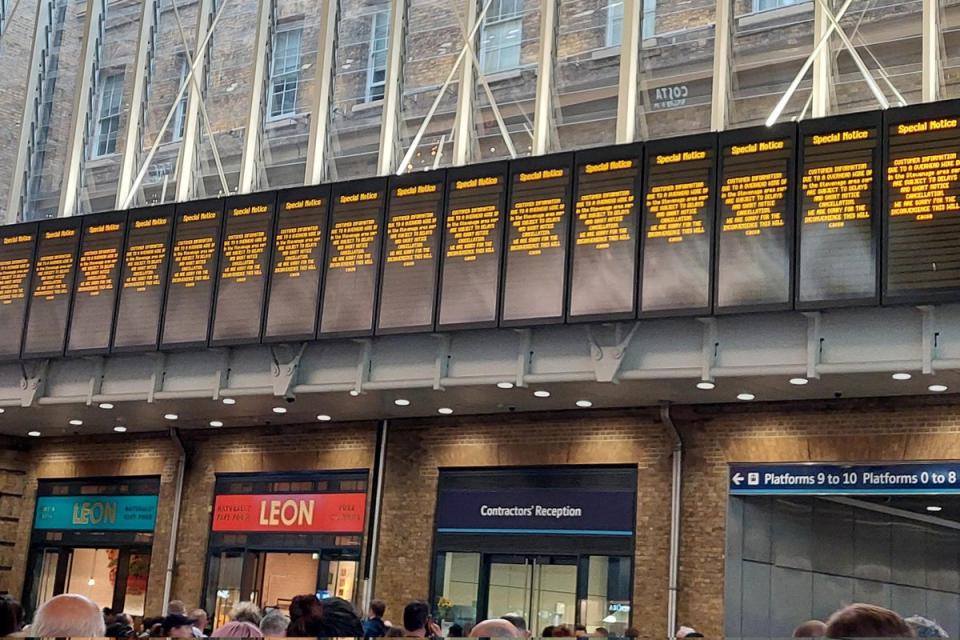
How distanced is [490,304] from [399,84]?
5.80 m

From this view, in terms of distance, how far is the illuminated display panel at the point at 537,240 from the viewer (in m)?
15.1

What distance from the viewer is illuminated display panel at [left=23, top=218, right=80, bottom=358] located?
1903cm

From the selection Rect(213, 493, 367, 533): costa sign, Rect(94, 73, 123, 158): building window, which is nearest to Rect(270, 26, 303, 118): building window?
Rect(94, 73, 123, 158): building window

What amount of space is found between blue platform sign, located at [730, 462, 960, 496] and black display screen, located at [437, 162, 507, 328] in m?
4.04

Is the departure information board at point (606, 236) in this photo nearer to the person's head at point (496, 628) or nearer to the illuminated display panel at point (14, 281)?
the person's head at point (496, 628)

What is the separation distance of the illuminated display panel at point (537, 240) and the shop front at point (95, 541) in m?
10.3

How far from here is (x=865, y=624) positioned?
3592 millimetres

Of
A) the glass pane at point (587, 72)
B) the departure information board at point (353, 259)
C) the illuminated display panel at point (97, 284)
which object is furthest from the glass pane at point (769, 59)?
the illuminated display panel at point (97, 284)

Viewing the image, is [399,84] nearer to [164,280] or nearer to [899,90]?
[164,280]

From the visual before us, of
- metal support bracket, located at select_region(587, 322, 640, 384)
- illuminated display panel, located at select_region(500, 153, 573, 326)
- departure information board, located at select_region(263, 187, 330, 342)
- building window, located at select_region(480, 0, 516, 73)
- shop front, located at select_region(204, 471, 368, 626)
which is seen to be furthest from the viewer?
shop front, located at select_region(204, 471, 368, 626)

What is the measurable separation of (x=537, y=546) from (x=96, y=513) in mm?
9691

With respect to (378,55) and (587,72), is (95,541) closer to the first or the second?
(378,55)

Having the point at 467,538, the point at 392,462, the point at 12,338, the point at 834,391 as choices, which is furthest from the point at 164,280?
the point at 834,391

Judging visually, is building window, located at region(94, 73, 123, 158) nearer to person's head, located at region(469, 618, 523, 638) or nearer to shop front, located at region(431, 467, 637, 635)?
shop front, located at region(431, 467, 637, 635)
